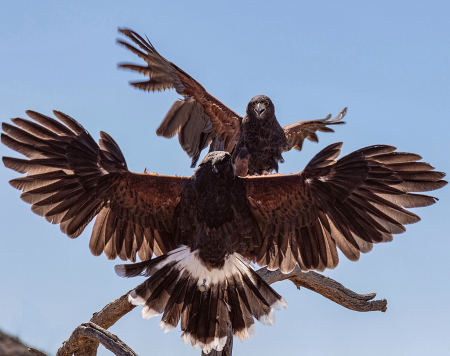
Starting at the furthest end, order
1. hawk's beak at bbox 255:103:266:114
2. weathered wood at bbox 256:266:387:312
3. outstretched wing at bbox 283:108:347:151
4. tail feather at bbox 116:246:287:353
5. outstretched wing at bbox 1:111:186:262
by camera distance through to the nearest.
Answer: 1. outstretched wing at bbox 283:108:347:151
2. hawk's beak at bbox 255:103:266:114
3. weathered wood at bbox 256:266:387:312
4. outstretched wing at bbox 1:111:186:262
5. tail feather at bbox 116:246:287:353

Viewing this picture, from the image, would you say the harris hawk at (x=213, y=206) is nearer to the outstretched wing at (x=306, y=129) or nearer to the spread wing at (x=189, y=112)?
the spread wing at (x=189, y=112)

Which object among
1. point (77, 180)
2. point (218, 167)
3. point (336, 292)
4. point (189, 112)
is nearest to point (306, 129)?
point (189, 112)

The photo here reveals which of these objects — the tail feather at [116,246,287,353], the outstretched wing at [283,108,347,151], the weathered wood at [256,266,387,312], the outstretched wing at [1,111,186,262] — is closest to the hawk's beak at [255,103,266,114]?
the outstretched wing at [283,108,347,151]

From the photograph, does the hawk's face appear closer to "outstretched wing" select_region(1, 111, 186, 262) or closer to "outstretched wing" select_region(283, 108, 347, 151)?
"outstretched wing" select_region(283, 108, 347, 151)

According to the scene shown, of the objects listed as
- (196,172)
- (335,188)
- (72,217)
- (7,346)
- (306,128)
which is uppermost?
(306,128)

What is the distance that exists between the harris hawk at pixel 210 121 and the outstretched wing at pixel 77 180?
187cm

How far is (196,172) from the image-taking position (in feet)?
15.4

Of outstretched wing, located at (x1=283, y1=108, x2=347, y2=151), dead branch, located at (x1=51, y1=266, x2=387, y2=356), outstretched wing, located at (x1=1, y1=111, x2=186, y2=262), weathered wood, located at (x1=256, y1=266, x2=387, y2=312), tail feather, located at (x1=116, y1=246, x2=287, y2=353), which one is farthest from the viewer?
outstretched wing, located at (x1=283, y1=108, x2=347, y2=151)

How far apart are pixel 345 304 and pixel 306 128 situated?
9.27 feet

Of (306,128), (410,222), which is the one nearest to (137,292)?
(410,222)

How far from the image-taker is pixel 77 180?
15.7 feet

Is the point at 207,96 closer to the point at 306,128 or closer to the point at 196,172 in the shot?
the point at 306,128

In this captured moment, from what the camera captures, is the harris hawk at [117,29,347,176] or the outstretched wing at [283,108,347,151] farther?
the outstretched wing at [283,108,347,151]

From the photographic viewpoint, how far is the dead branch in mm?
4922
